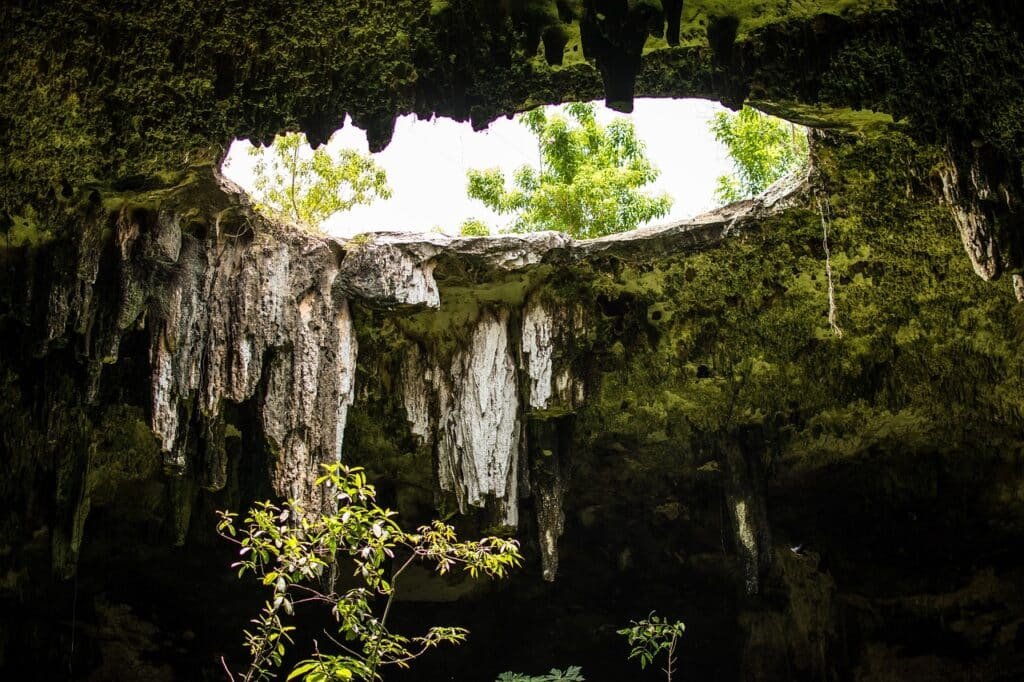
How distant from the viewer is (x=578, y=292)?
8.05 metres

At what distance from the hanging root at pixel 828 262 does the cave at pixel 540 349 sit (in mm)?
39

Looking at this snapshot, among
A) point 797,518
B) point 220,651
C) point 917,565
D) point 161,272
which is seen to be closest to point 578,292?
point 161,272

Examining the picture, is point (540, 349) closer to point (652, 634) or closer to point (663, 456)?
point (663, 456)

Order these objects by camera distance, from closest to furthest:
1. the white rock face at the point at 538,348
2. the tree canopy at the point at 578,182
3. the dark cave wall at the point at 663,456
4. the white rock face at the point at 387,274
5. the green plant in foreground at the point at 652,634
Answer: the white rock face at the point at 387,274 < the dark cave wall at the point at 663,456 < the white rock face at the point at 538,348 < the green plant in foreground at the point at 652,634 < the tree canopy at the point at 578,182

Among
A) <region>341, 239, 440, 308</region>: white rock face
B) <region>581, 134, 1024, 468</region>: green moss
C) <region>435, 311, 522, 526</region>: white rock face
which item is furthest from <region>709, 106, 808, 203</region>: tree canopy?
<region>341, 239, 440, 308</region>: white rock face

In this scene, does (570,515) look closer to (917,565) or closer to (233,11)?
(917,565)

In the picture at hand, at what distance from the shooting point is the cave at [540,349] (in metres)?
5.69

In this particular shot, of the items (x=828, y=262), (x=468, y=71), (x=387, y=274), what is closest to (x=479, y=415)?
(x=387, y=274)

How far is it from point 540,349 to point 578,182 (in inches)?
165

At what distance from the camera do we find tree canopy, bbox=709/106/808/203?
1131 centimetres

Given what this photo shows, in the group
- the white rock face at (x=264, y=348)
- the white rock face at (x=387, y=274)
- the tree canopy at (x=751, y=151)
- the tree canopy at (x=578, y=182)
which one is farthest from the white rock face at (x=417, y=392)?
the tree canopy at (x=751, y=151)

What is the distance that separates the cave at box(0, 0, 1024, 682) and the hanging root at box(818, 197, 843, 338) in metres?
0.04

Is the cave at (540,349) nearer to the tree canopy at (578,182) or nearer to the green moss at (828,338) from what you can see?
the green moss at (828,338)

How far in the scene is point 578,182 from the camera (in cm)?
1178
